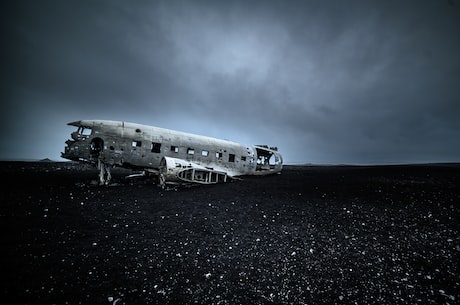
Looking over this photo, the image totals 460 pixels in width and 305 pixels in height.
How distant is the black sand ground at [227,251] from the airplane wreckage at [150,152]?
13.4ft

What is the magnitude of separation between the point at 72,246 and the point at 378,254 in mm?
9461

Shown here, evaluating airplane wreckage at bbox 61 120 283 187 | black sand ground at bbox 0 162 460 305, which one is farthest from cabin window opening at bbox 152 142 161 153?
black sand ground at bbox 0 162 460 305

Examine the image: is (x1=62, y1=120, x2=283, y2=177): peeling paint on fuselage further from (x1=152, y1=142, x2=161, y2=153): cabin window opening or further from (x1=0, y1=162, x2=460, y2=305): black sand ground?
(x1=0, y1=162, x2=460, y2=305): black sand ground

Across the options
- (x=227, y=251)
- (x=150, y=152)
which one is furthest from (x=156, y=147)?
(x=227, y=251)

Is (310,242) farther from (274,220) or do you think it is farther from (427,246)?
(427,246)

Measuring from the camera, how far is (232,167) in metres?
18.7

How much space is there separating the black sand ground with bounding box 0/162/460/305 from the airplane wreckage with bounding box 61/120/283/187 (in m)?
4.08

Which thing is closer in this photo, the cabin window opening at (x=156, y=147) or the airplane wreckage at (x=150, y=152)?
the airplane wreckage at (x=150, y=152)

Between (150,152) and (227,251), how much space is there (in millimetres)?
11794

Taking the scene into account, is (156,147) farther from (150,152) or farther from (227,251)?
(227,251)

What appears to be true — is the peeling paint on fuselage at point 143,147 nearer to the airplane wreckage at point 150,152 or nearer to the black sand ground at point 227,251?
the airplane wreckage at point 150,152

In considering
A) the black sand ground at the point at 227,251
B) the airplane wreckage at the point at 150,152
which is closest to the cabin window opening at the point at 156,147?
the airplane wreckage at the point at 150,152

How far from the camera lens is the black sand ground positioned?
155 inches

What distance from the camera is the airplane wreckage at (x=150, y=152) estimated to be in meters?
13.0
